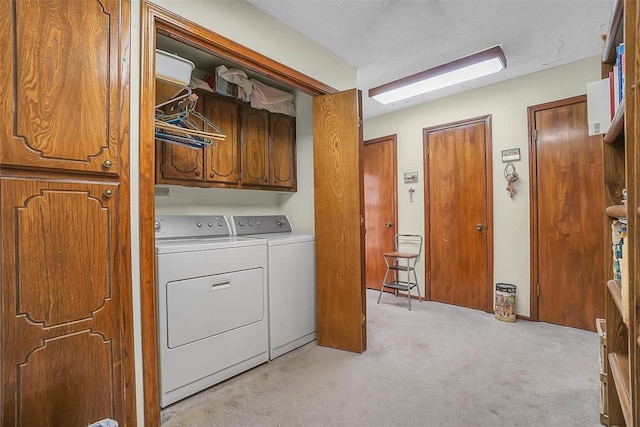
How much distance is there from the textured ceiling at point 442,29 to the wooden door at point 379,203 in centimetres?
137

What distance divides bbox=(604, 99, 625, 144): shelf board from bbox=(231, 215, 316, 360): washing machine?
1.98m

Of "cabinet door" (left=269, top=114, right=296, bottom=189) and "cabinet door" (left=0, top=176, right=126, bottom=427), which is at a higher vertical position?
"cabinet door" (left=269, top=114, right=296, bottom=189)

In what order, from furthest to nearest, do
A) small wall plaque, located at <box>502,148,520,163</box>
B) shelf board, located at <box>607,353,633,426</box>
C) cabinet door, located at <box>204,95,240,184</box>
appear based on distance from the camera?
small wall plaque, located at <box>502,148,520,163</box> → cabinet door, located at <box>204,95,240,184</box> → shelf board, located at <box>607,353,633,426</box>

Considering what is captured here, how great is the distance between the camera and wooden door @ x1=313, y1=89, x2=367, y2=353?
2.39 metres

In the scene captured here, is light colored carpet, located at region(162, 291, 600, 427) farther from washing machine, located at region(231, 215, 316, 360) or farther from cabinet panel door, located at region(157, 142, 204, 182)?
cabinet panel door, located at region(157, 142, 204, 182)

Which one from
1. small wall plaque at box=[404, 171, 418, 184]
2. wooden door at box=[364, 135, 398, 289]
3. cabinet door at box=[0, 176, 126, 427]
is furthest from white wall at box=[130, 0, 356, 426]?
small wall plaque at box=[404, 171, 418, 184]

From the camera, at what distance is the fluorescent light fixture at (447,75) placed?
100 inches

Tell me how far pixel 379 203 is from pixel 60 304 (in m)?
3.64

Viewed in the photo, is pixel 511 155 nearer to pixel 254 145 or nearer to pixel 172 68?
pixel 254 145

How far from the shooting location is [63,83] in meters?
1.23

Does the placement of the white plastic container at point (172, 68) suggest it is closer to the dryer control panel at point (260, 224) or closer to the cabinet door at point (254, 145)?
the cabinet door at point (254, 145)

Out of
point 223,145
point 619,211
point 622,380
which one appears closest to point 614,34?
point 619,211

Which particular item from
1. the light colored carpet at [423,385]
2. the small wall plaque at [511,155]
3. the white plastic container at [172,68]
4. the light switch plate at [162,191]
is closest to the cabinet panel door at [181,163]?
the light switch plate at [162,191]

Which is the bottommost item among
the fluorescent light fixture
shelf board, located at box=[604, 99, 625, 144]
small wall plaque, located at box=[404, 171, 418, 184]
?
shelf board, located at box=[604, 99, 625, 144]
